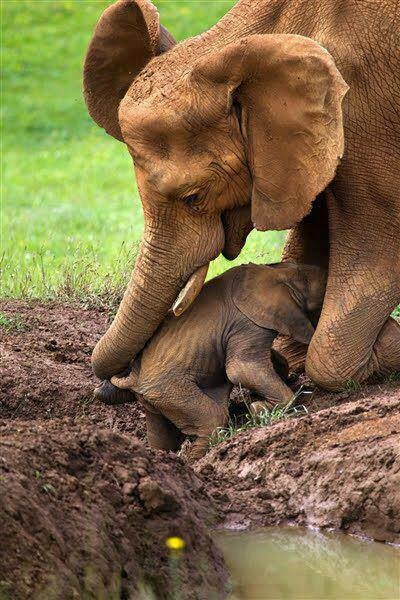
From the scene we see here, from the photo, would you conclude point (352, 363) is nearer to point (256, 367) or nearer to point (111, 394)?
point (256, 367)

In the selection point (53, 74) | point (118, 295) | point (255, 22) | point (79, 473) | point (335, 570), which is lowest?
point (53, 74)

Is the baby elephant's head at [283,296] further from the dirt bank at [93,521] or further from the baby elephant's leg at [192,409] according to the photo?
the dirt bank at [93,521]

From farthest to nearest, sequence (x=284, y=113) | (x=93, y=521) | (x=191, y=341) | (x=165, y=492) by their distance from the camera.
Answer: (x=191, y=341)
(x=284, y=113)
(x=165, y=492)
(x=93, y=521)

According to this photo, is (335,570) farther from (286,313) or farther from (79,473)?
(286,313)

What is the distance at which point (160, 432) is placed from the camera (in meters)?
9.16

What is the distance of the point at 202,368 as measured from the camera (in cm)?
894

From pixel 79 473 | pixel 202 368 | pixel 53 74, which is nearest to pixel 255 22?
pixel 202 368

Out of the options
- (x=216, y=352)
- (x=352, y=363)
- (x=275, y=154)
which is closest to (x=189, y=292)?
(x=216, y=352)

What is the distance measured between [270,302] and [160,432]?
1.04m

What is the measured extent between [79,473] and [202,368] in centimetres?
276

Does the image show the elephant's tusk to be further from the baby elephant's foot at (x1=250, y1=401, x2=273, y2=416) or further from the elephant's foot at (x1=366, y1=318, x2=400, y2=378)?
the elephant's foot at (x1=366, y1=318, x2=400, y2=378)

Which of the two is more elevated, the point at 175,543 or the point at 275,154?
the point at 275,154

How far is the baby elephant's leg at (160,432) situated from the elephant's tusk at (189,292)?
0.78 m

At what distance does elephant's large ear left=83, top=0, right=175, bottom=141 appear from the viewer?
899cm
